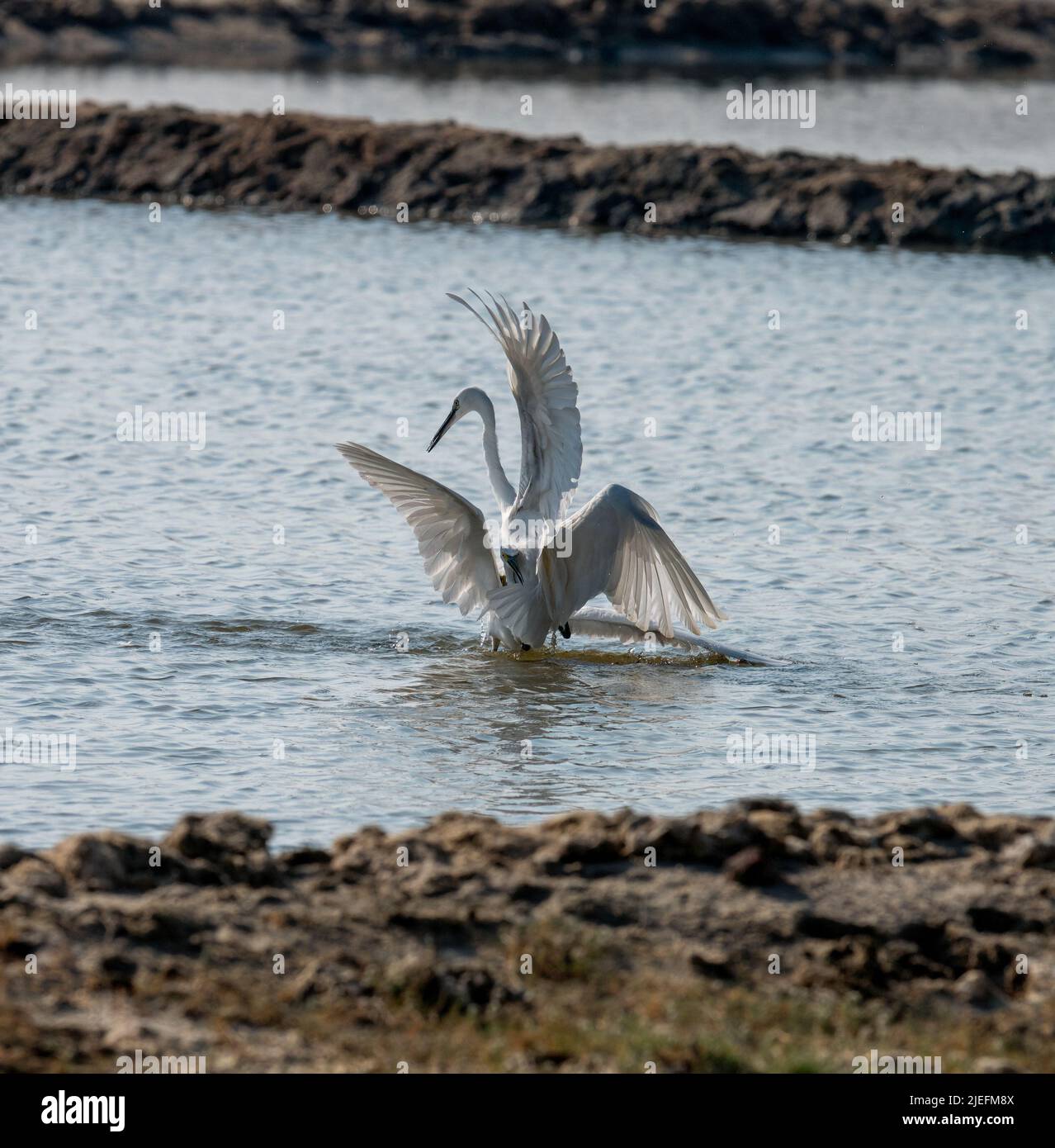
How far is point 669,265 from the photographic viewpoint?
1189 inches

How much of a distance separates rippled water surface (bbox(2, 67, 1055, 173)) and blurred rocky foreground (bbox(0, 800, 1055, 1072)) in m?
34.7

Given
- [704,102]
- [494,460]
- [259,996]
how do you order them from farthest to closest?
[704,102]
[494,460]
[259,996]

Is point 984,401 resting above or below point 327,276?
below

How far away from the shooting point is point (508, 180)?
113 feet

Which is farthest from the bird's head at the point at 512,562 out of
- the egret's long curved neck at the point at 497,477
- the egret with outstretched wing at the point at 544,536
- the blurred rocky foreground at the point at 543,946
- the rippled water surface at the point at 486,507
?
the blurred rocky foreground at the point at 543,946

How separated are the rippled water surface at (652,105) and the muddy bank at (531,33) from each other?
4.50 m

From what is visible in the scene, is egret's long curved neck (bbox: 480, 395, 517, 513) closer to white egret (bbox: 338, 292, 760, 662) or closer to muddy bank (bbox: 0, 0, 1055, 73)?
white egret (bbox: 338, 292, 760, 662)

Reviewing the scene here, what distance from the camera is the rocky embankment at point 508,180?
106ft

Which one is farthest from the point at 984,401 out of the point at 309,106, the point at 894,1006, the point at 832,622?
the point at 309,106

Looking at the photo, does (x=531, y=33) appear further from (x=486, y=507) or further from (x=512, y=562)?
(x=512, y=562)

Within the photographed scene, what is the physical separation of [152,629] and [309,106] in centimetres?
3668

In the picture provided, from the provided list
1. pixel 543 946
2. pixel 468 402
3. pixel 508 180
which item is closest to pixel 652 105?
pixel 508 180

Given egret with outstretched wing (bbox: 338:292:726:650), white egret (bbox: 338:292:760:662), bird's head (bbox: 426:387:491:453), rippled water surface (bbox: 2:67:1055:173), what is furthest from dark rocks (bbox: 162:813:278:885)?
rippled water surface (bbox: 2:67:1055:173)
